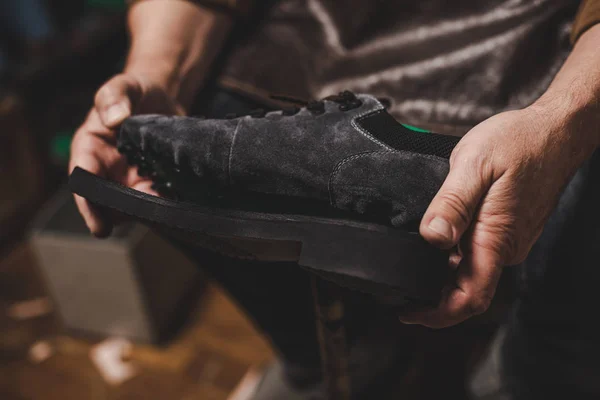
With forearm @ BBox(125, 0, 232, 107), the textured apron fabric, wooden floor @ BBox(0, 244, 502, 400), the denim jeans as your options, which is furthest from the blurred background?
the textured apron fabric

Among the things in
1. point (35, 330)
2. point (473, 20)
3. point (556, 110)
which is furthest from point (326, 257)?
point (35, 330)

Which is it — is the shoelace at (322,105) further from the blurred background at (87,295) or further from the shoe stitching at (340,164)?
the blurred background at (87,295)

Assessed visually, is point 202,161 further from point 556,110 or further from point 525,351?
point 525,351

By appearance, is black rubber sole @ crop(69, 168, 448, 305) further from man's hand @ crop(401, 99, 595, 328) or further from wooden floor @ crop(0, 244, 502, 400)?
wooden floor @ crop(0, 244, 502, 400)

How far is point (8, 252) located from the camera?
4.66 ft

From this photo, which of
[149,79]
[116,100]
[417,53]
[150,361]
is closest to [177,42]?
[149,79]

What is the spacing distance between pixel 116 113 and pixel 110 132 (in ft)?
0.26

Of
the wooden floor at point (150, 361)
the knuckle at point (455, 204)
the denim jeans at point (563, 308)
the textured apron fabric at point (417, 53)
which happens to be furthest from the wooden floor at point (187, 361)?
the knuckle at point (455, 204)

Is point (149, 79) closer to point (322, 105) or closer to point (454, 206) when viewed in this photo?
point (322, 105)

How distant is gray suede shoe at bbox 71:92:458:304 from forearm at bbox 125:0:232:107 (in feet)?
0.65

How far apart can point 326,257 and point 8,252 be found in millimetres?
1325

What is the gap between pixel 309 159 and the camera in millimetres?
449

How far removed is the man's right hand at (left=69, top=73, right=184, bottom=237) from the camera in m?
0.54

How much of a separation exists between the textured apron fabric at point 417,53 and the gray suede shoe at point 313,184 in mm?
165
